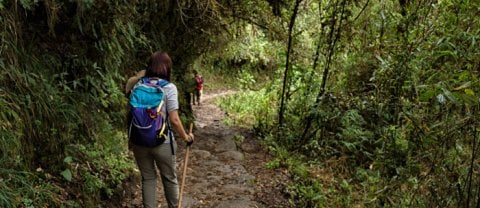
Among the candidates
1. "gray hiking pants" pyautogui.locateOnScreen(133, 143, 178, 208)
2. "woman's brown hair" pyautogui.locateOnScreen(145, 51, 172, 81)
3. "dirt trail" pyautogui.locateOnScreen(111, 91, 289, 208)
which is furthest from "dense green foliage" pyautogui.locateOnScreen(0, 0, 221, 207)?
"woman's brown hair" pyautogui.locateOnScreen(145, 51, 172, 81)

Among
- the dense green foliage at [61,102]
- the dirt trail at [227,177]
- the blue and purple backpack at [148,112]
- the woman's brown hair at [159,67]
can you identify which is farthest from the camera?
the dirt trail at [227,177]

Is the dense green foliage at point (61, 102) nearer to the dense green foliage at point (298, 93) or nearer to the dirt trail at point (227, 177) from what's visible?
the dense green foliage at point (298, 93)

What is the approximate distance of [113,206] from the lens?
475 cm

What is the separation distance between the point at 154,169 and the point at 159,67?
102 centimetres

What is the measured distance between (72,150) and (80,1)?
1512 mm

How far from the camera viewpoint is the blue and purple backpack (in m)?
3.89

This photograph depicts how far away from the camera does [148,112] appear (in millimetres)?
3883

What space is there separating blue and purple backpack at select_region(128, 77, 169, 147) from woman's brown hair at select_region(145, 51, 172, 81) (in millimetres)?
55

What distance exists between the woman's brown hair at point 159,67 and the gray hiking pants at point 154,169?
2.11 feet

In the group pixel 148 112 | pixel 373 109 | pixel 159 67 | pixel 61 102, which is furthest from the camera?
pixel 373 109

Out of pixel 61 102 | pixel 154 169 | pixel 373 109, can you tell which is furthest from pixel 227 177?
pixel 61 102

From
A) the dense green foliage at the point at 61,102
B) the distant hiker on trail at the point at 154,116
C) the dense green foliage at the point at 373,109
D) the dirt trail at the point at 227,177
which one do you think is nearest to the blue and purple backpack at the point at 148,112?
the distant hiker on trail at the point at 154,116

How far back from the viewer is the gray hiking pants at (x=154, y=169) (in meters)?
4.09

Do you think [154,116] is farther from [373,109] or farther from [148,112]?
[373,109]
